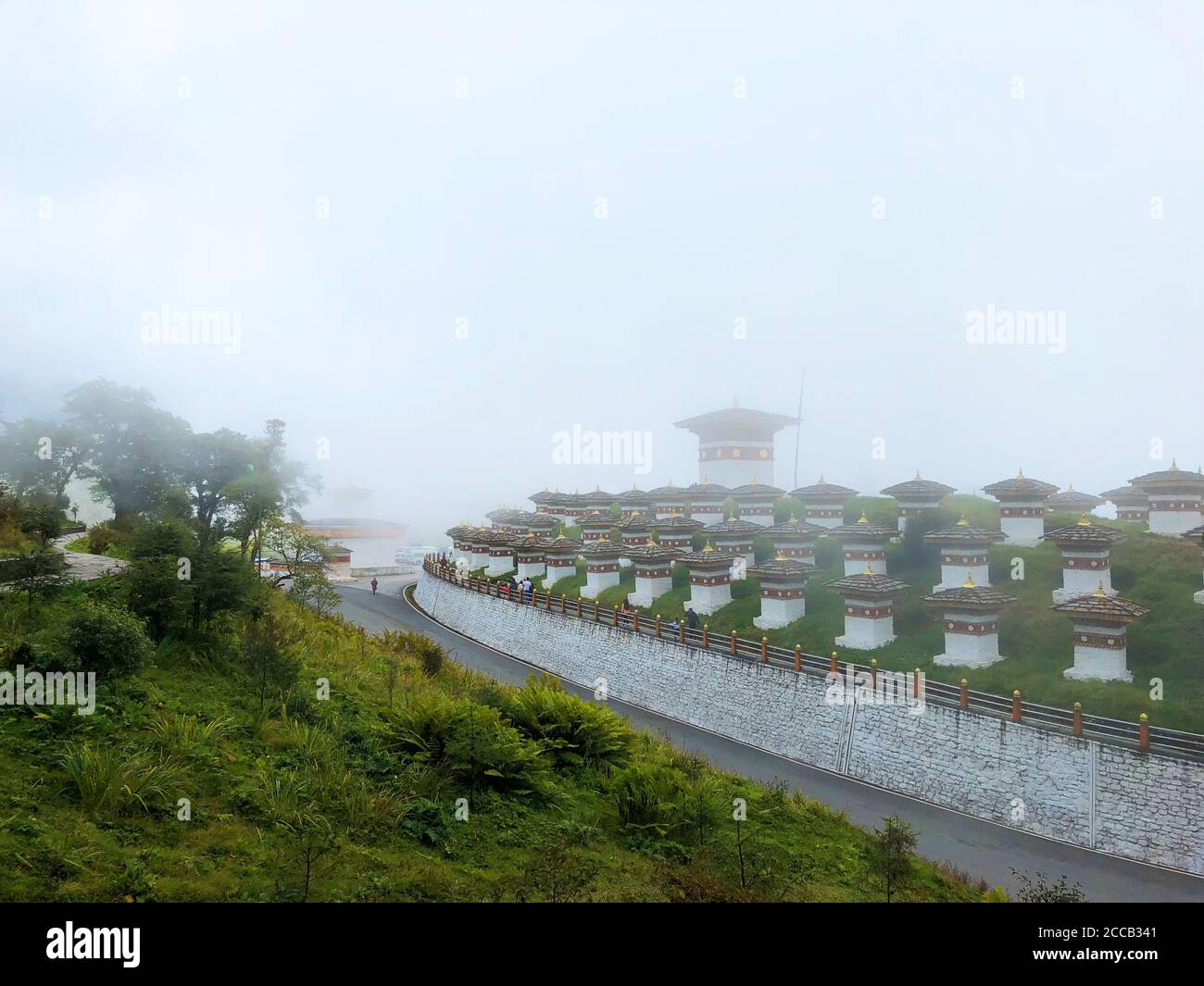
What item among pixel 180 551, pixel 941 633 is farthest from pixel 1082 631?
pixel 180 551

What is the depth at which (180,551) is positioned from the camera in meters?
14.4

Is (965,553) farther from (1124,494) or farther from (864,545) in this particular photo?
(1124,494)

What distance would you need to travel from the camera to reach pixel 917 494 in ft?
89.0

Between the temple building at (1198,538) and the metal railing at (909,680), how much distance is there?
18.4 ft

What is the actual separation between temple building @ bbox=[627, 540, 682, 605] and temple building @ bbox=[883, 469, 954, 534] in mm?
8489

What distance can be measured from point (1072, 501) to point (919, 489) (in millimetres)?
6121

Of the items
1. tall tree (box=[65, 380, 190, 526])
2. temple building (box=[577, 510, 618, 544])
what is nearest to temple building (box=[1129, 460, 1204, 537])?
temple building (box=[577, 510, 618, 544])

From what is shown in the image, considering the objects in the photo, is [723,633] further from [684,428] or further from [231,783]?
[684,428]

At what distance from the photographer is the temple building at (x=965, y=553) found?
22.1m

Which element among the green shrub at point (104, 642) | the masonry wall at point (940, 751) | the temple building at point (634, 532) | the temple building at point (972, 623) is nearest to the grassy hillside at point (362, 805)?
the green shrub at point (104, 642)

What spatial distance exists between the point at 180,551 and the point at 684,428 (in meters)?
34.2

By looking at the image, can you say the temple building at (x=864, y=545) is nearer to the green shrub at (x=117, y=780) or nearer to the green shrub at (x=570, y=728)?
the green shrub at (x=570, y=728)

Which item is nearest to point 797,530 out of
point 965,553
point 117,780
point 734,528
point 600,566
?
point 734,528
